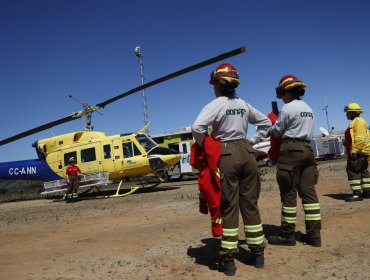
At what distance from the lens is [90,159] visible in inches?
543

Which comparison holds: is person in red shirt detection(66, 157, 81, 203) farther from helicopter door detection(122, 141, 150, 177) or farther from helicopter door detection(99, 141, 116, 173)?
helicopter door detection(122, 141, 150, 177)

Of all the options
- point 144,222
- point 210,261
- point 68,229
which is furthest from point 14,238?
point 210,261

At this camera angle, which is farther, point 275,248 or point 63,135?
point 63,135

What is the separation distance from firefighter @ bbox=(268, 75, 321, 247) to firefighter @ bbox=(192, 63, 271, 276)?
744mm

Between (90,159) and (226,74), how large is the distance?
10.9m

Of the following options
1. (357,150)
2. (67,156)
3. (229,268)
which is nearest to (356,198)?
(357,150)

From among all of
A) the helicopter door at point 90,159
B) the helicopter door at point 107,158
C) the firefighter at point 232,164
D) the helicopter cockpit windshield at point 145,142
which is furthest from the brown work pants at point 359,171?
the helicopter door at point 90,159

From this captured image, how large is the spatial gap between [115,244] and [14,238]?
2487mm

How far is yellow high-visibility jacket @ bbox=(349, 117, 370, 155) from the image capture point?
23.9 ft

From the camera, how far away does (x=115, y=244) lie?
5.18 m

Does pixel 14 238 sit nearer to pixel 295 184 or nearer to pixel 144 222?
pixel 144 222

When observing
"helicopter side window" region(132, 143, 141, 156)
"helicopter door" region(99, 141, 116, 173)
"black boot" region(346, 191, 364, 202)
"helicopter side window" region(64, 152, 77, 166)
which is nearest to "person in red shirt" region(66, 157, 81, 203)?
"helicopter side window" region(64, 152, 77, 166)

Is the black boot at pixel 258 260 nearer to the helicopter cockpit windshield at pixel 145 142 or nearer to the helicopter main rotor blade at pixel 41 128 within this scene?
the helicopter main rotor blade at pixel 41 128

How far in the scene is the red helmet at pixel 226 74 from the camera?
12.8 feet
